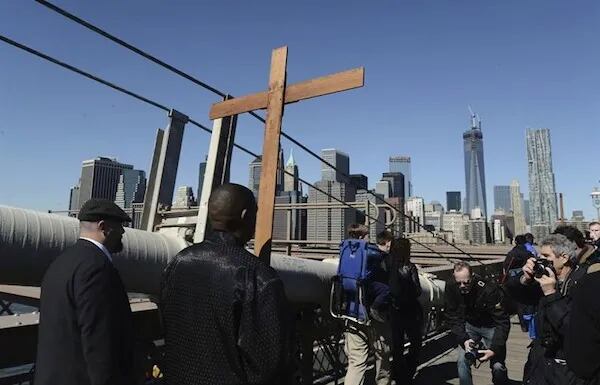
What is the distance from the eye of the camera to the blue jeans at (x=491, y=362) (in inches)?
206

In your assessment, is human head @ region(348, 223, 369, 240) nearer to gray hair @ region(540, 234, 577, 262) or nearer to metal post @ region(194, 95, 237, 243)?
metal post @ region(194, 95, 237, 243)

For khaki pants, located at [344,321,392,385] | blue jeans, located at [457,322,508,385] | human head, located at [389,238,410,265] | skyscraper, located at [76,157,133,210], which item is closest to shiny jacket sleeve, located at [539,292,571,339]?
khaki pants, located at [344,321,392,385]

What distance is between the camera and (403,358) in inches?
231

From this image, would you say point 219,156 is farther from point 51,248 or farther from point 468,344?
point 468,344

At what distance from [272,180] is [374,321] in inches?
88.1

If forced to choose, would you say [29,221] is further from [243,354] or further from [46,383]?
[243,354]

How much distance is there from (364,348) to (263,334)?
3.37 metres

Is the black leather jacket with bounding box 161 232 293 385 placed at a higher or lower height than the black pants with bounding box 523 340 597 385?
higher

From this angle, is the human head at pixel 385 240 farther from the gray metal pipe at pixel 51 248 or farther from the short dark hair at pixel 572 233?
the gray metal pipe at pixel 51 248

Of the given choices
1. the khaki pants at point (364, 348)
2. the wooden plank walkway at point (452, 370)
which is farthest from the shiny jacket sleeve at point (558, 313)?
the wooden plank walkway at point (452, 370)

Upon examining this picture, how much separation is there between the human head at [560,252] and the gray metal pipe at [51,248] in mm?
2297

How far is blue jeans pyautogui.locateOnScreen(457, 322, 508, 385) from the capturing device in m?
5.23

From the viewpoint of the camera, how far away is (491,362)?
5293 millimetres

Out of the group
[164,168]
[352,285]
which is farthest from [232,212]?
[352,285]
